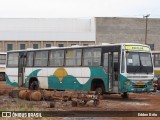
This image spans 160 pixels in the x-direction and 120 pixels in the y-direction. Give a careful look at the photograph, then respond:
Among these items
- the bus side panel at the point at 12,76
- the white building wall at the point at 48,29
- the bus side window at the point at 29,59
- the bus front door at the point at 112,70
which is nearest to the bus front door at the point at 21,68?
the bus side panel at the point at 12,76

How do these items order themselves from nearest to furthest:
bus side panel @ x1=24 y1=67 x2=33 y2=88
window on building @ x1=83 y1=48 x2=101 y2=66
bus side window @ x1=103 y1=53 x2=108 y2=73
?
1. bus side window @ x1=103 y1=53 x2=108 y2=73
2. window on building @ x1=83 y1=48 x2=101 y2=66
3. bus side panel @ x1=24 y1=67 x2=33 y2=88

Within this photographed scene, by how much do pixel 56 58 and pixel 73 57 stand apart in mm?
1582

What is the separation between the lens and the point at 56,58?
26.1 meters

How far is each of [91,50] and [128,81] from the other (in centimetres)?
302

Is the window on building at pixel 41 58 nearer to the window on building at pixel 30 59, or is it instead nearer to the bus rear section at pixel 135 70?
the window on building at pixel 30 59

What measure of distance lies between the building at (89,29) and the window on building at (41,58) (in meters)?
48.4

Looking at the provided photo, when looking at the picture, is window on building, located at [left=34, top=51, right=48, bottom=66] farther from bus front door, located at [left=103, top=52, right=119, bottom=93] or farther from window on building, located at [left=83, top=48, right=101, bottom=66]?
bus front door, located at [left=103, top=52, right=119, bottom=93]

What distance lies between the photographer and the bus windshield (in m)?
22.1

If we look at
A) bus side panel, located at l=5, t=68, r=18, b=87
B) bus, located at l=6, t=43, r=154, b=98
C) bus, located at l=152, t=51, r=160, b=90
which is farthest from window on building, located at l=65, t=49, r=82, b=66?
bus, located at l=152, t=51, r=160, b=90

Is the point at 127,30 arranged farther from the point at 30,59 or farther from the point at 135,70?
the point at 135,70

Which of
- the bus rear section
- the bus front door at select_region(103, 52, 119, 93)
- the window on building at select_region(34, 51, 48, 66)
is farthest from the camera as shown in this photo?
the window on building at select_region(34, 51, 48, 66)

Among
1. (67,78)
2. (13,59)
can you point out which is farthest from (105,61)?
(13,59)

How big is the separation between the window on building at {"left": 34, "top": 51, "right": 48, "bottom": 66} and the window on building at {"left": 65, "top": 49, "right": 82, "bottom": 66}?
2001mm

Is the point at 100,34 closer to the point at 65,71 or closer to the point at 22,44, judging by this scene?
the point at 22,44
